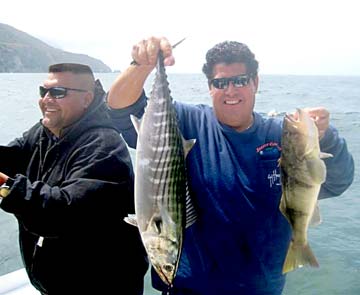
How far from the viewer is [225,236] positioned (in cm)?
277

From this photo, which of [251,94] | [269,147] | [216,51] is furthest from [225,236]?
[216,51]

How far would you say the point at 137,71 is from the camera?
2.34 metres

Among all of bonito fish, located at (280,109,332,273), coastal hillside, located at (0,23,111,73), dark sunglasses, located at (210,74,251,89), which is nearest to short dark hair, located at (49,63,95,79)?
dark sunglasses, located at (210,74,251,89)

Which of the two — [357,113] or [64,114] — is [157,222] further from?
[357,113]

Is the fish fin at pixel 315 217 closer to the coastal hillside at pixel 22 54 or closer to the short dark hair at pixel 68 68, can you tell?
the short dark hair at pixel 68 68

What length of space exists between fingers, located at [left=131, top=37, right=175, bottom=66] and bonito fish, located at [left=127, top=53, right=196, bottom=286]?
1.3 inches

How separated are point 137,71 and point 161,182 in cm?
67

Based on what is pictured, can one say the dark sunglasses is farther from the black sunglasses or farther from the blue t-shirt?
the black sunglasses

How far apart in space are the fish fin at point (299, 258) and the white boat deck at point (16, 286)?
2.96 meters

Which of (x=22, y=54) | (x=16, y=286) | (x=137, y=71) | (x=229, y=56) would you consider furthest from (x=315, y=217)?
(x=22, y=54)

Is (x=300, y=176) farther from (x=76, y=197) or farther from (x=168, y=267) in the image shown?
(x=76, y=197)

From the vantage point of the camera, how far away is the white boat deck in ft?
14.6

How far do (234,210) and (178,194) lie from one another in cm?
83

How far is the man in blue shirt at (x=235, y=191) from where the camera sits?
2.75 metres
